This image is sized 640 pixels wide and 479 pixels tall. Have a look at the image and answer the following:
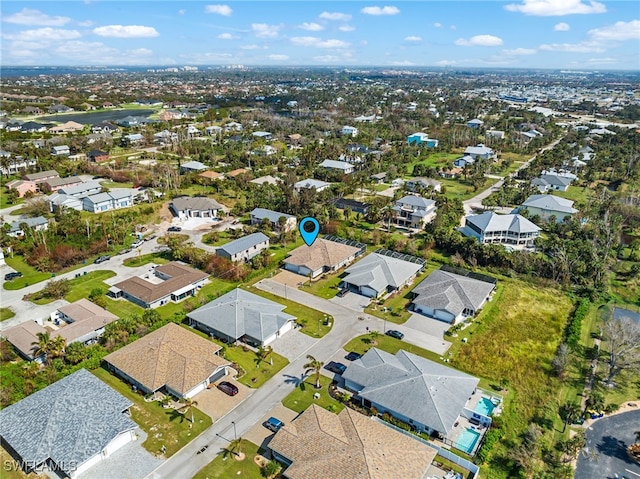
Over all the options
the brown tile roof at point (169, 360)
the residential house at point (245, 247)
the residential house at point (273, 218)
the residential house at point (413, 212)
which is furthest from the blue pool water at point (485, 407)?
the residential house at point (273, 218)

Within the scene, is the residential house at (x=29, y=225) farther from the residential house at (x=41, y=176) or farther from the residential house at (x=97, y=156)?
the residential house at (x=97, y=156)

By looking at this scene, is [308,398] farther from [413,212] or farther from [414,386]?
[413,212]

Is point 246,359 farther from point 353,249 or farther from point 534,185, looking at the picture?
point 534,185

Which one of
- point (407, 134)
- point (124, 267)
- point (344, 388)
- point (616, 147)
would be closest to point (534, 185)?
point (616, 147)

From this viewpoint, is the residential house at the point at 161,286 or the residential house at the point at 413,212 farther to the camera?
the residential house at the point at 413,212

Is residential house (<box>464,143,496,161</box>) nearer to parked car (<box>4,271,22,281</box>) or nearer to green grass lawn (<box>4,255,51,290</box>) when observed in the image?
green grass lawn (<box>4,255,51,290</box>)

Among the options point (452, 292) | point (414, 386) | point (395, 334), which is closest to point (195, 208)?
point (395, 334)
